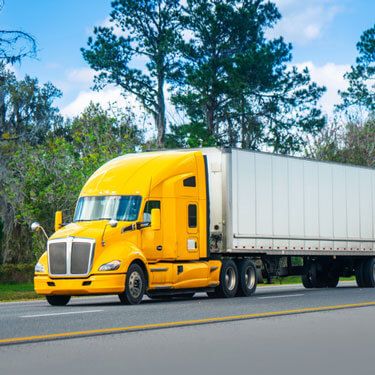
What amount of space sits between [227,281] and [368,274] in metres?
8.09

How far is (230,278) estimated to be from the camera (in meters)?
24.9

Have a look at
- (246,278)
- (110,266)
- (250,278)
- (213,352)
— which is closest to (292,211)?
(250,278)

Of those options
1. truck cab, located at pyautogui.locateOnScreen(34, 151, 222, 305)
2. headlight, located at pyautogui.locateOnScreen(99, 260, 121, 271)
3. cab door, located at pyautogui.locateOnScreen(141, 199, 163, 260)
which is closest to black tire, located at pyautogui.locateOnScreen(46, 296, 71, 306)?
truck cab, located at pyautogui.locateOnScreen(34, 151, 222, 305)

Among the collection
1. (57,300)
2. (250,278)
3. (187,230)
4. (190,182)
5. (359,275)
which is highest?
(190,182)

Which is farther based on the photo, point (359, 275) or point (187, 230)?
point (359, 275)

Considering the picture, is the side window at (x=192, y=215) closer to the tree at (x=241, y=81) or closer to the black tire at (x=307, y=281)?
the black tire at (x=307, y=281)

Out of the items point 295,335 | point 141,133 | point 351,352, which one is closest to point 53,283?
point 295,335

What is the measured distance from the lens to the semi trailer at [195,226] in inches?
841

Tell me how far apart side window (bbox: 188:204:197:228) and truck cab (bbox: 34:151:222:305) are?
1.0 inches

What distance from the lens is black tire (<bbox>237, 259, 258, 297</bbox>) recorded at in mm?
25219

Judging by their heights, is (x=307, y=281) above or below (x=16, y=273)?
below

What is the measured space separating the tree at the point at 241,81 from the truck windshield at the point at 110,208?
2714 centimetres

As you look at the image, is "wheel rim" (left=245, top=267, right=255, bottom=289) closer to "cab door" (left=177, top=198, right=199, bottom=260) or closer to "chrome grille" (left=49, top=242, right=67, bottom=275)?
"cab door" (left=177, top=198, right=199, bottom=260)

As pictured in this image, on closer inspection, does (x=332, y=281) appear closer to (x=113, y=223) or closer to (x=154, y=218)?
(x=154, y=218)
